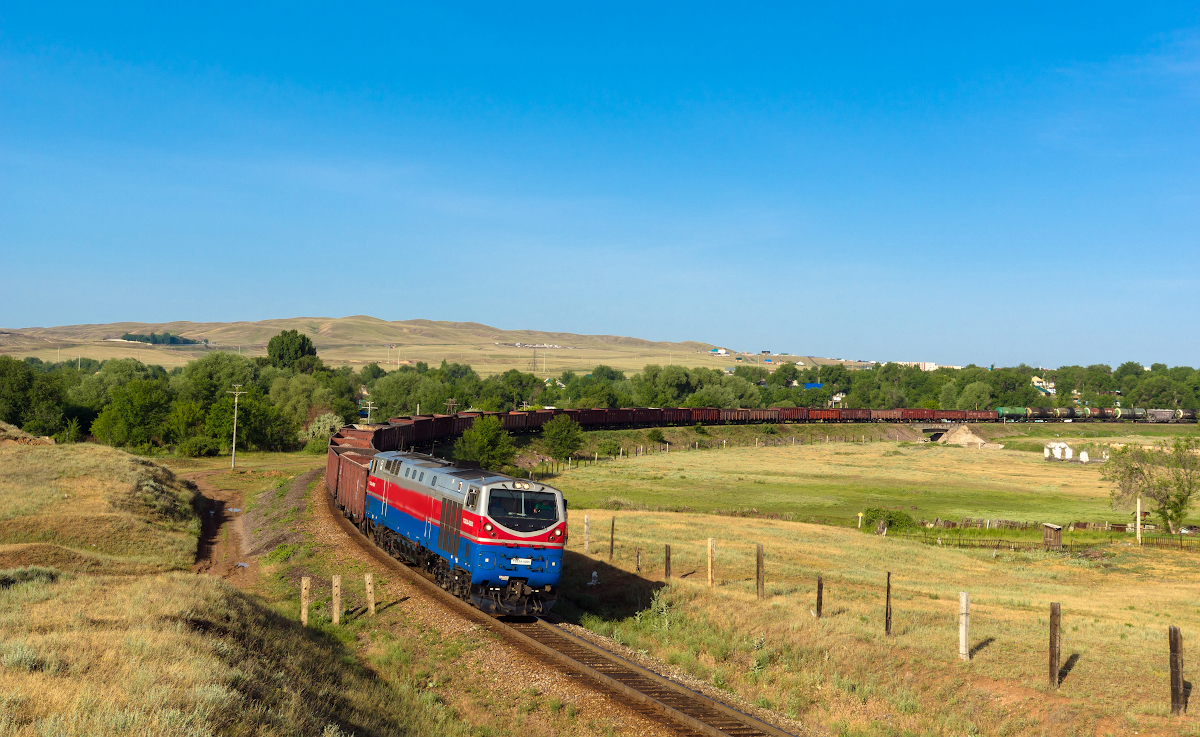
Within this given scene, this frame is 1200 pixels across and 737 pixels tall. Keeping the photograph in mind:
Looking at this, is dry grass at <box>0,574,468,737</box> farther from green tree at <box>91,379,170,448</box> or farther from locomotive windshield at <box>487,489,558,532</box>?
green tree at <box>91,379,170,448</box>

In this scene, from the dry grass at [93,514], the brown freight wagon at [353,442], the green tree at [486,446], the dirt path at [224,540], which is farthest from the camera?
the green tree at [486,446]

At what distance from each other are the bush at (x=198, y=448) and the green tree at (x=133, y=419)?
6.22 m

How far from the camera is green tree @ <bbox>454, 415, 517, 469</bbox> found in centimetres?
7294

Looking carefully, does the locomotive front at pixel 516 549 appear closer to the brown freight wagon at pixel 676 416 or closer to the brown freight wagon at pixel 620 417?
Result: the brown freight wagon at pixel 620 417

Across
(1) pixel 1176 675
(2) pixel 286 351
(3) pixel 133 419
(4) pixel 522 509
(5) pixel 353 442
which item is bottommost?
(3) pixel 133 419

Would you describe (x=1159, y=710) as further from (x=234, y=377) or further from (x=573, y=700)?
(x=234, y=377)

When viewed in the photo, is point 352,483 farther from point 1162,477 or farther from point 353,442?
point 1162,477

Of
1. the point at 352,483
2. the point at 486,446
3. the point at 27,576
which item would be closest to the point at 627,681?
the point at 27,576

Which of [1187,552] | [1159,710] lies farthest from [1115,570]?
[1159,710]

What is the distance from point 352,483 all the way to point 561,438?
55.8 metres

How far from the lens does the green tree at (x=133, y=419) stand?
9200cm

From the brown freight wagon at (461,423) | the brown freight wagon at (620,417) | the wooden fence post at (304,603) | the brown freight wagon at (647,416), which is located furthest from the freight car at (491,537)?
the brown freight wagon at (647,416)

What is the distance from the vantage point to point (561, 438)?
9338cm

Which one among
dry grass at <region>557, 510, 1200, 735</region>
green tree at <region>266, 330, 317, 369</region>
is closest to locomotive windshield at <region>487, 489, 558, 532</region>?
dry grass at <region>557, 510, 1200, 735</region>
